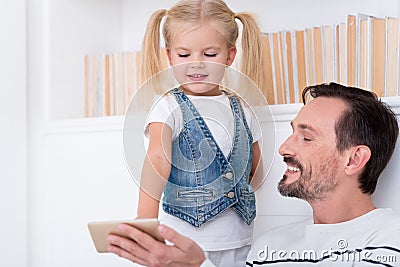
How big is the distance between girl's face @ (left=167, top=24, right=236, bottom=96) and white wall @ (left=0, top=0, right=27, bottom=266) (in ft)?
2.13

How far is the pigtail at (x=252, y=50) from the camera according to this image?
1587mm

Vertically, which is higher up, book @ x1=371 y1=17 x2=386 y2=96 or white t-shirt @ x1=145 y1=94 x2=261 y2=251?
book @ x1=371 y1=17 x2=386 y2=96

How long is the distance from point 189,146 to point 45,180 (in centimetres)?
69

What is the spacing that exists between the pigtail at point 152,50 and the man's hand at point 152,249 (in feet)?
1.30

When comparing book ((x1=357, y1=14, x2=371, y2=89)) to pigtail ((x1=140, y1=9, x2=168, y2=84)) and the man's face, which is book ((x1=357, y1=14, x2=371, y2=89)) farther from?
pigtail ((x1=140, y1=9, x2=168, y2=84))

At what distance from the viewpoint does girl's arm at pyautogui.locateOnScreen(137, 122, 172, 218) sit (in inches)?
57.7

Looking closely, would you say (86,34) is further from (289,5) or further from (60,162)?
(289,5)

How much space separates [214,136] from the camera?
1.50 m

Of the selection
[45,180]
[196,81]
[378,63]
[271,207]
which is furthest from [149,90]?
[45,180]

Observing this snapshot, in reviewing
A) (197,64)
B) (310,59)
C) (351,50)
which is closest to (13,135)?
(197,64)

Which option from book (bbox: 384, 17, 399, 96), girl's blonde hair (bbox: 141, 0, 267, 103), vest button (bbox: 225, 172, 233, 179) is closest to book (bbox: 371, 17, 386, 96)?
book (bbox: 384, 17, 399, 96)

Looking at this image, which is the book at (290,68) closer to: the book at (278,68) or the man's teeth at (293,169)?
the book at (278,68)

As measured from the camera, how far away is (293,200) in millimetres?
1575

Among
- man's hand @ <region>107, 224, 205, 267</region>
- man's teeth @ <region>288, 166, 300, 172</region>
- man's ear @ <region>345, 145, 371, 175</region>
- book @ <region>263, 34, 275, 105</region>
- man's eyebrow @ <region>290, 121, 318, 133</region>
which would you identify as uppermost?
book @ <region>263, 34, 275, 105</region>
